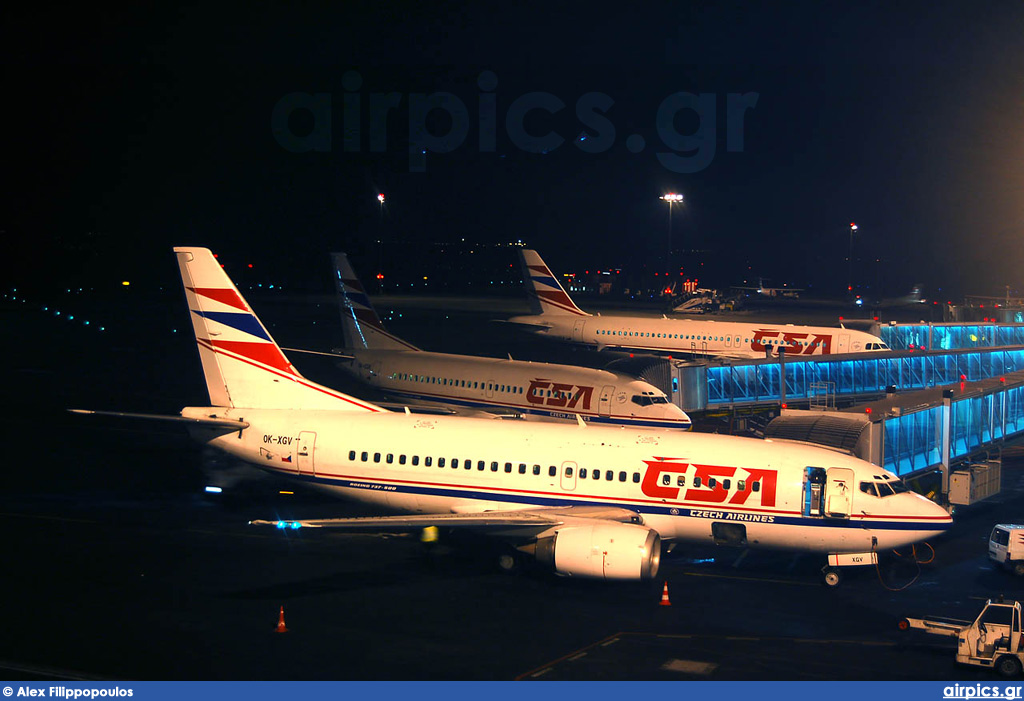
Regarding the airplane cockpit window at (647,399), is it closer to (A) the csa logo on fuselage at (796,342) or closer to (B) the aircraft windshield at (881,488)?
(B) the aircraft windshield at (881,488)

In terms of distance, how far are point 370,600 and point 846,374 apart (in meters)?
36.9

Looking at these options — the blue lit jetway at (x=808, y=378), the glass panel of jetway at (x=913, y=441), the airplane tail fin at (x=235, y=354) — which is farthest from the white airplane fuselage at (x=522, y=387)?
the airplane tail fin at (x=235, y=354)

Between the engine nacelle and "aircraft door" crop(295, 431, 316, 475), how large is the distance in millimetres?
8978

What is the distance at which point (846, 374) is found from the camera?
178ft

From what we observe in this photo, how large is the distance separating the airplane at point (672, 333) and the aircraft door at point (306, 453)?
157 feet

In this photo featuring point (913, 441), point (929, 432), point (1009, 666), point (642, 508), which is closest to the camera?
point (1009, 666)

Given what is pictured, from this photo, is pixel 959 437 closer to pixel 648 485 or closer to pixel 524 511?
pixel 648 485

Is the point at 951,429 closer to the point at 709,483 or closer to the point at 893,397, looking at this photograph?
the point at 893,397

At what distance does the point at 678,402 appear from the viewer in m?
49.5

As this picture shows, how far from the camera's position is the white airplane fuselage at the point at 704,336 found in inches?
2827

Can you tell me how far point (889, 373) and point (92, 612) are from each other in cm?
4652

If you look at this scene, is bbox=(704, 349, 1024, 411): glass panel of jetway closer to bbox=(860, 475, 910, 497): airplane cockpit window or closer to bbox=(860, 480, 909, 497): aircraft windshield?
bbox=(860, 475, 910, 497): airplane cockpit window

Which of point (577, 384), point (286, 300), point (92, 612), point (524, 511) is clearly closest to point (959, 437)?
point (577, 384)

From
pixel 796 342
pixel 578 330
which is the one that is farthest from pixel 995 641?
→ pixel 578 330
